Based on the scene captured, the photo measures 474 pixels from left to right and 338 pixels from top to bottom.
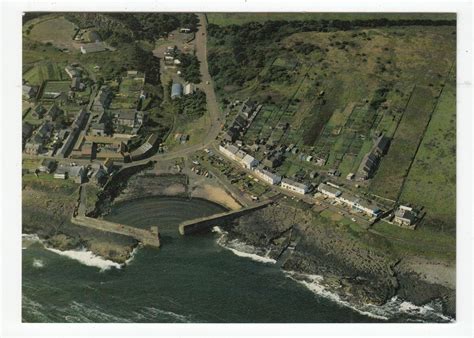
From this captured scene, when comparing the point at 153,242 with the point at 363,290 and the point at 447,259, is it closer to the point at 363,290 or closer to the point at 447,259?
the point at 363,290

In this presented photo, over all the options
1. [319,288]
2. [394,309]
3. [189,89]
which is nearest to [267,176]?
[319,288]

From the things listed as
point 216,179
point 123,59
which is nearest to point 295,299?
point 216,179

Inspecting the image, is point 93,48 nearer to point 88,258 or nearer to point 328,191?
point 88,258

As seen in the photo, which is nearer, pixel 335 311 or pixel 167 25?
pixel 335 311

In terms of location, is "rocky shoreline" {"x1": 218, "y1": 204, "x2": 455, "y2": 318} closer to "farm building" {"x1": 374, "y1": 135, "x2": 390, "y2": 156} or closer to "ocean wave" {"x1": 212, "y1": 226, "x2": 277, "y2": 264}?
"ocean wave" {"x1": 212, "y1": 226, "x2": 277, "y2": 264}

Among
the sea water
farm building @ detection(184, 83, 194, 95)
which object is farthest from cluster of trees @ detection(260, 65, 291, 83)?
the sea water

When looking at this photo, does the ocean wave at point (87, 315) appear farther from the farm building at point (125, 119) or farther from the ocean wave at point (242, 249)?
the farm building at point (125, 119)
